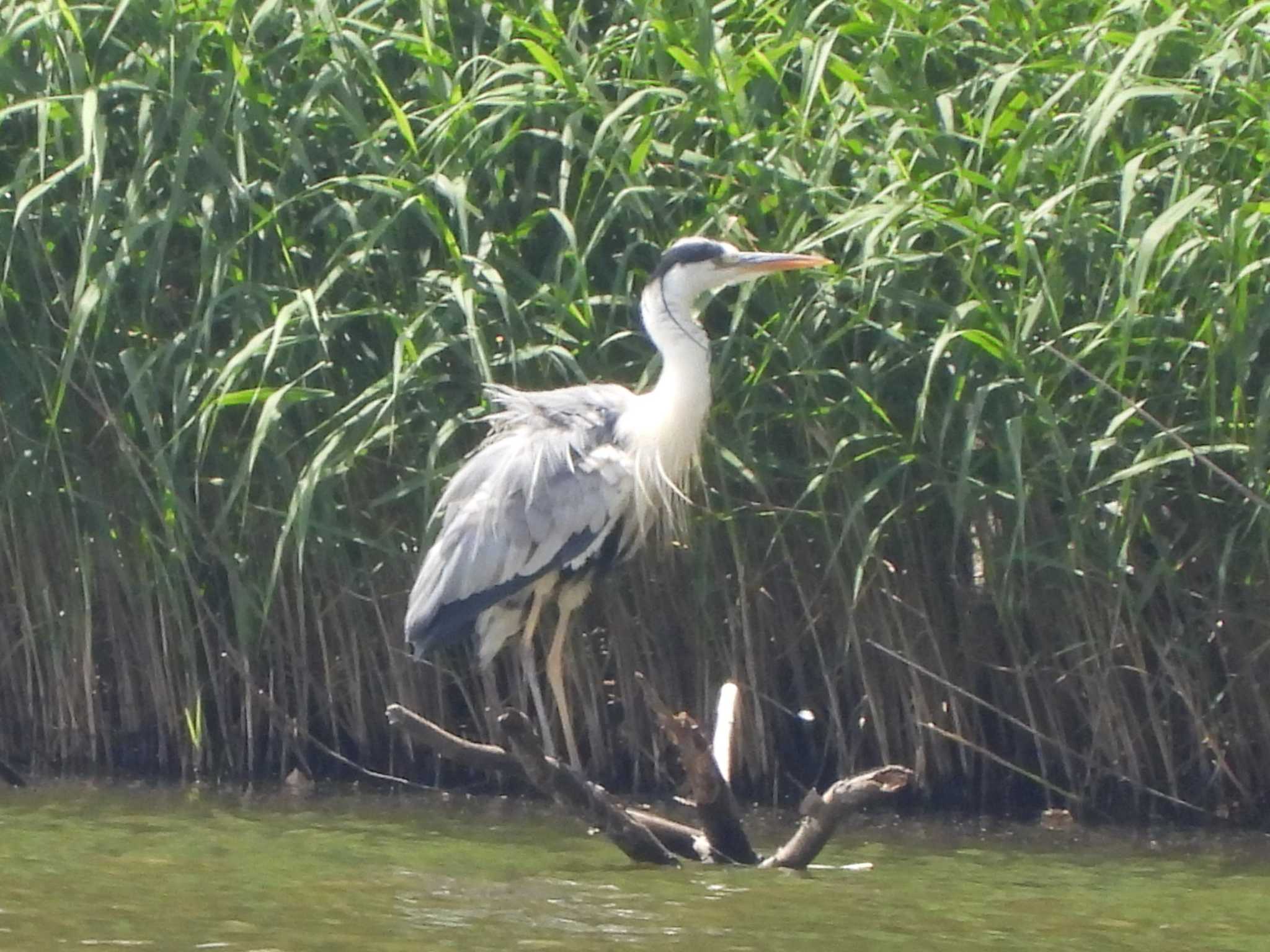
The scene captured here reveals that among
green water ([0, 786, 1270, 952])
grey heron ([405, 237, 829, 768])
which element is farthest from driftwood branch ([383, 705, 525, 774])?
grey heron ([405, 237, 829, 768])

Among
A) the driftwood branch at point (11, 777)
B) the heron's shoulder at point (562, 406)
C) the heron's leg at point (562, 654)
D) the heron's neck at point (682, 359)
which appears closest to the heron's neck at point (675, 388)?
the heron's neck at point (682, 359)

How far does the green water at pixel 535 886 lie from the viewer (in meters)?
4.66

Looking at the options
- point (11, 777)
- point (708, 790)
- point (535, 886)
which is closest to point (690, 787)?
point (708, 790)

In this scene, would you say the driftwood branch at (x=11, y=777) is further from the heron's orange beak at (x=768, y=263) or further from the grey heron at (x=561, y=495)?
the heron's orange beak at (x=768, y=263)

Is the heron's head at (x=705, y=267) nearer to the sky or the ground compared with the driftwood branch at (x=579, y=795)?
nearer to the sky

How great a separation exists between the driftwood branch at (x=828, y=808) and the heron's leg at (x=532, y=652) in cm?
109

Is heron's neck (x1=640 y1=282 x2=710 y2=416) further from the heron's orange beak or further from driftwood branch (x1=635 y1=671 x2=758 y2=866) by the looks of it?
driftwood branch (x1=635 y1=671 x2=758 y2=866)

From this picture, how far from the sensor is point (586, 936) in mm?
4621

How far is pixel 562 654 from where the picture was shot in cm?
645

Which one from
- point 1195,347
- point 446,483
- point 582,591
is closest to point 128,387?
point 446,483

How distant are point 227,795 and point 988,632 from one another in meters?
2.16

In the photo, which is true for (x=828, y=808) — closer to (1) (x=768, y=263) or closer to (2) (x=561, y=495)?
(1) (x=768, y=263)

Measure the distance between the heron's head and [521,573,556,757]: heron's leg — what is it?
0.95 m

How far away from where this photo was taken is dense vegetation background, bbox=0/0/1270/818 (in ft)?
18.8
